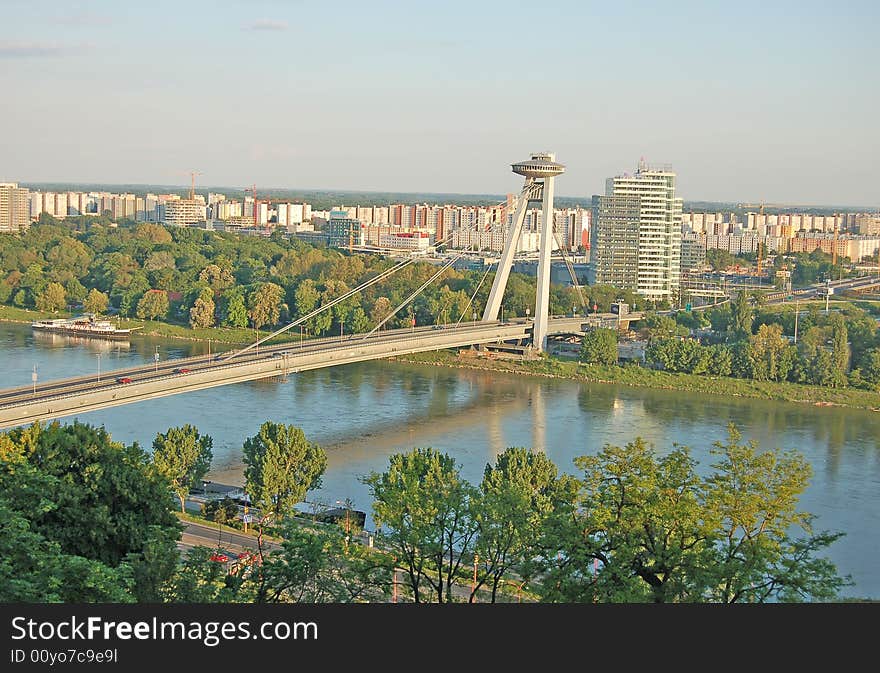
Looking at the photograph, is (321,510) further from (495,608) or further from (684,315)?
(684,315)

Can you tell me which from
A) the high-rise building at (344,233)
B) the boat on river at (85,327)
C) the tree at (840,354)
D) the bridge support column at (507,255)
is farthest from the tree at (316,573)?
the high-rise building at (344,233)

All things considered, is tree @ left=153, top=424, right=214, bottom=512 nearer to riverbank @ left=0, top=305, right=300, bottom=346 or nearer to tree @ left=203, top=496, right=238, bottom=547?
tree @ left=203, top=496, right=238, bottom=547

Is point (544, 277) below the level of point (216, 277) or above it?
above

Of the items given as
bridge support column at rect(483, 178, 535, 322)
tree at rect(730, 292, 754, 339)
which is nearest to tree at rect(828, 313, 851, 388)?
tree at rect(730, 292, 754, 339)

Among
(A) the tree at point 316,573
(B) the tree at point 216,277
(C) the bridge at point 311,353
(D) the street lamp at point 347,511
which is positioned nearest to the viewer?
Answer: (A) the tree at point 316,573

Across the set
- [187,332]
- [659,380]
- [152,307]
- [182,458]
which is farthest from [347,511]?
[152,307]

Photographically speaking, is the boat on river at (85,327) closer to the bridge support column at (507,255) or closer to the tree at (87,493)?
the bridge support column at (507,255)

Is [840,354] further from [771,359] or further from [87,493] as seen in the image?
[87,493]
